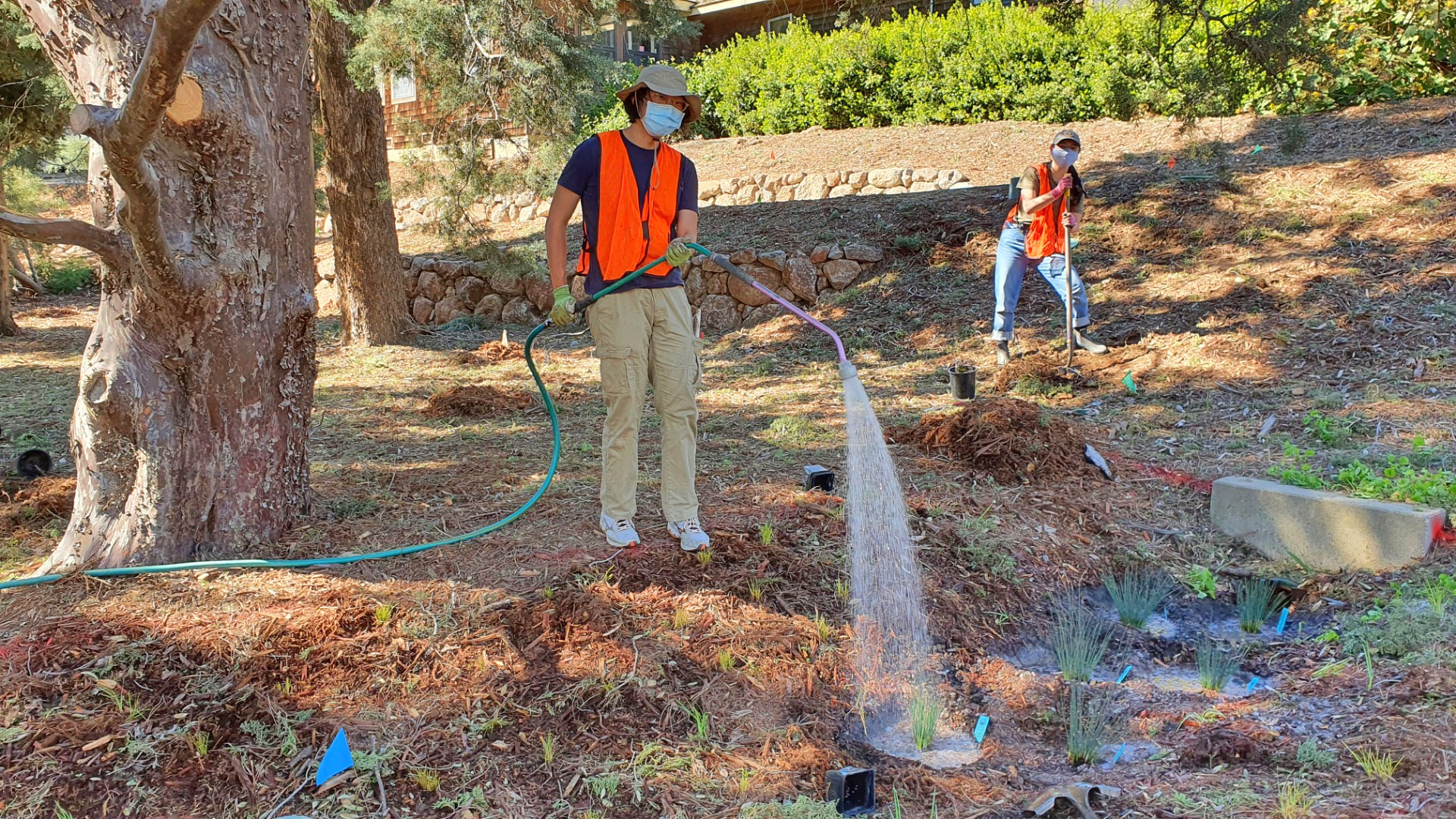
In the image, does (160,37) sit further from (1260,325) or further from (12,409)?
(1260,325)

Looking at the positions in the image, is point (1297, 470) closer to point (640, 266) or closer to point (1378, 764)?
point (1378, 764)

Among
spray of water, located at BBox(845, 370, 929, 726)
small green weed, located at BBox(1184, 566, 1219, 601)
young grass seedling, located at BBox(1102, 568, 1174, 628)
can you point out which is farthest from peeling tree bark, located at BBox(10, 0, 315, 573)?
small green weed, located at BBox(1184, 566, 1219, 601)

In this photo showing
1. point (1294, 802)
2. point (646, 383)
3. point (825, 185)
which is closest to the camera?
point (1294, 802)

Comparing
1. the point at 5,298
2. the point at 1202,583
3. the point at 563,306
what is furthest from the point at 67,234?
the point at 5,298

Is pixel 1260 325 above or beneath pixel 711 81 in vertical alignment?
beneath

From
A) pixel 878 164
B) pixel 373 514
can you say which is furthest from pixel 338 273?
pixel 878 164

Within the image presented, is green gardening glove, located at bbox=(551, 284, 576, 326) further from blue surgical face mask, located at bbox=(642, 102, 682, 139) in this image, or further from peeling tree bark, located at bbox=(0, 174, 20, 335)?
peeling tree bark, located at bbox=(0, 174, 20, 335)

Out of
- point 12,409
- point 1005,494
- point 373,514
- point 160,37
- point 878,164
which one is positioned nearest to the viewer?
point 160,37

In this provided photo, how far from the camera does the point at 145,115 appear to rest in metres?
2.77

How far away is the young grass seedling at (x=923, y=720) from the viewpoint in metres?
3.21

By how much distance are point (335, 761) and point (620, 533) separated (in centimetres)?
151

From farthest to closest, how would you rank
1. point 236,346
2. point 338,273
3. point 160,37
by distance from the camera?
point 338,273 < point 236,346 < point 160,37

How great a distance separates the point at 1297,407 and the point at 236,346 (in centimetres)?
559

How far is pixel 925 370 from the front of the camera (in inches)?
299
